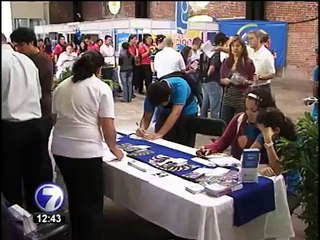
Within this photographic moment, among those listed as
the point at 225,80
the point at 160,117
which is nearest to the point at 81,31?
the point at 225,80

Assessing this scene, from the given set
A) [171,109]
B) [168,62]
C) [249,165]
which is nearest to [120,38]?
[168,62]

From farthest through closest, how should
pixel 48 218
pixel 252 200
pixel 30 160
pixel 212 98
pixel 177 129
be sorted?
pixel 212 98
pixel 177 129
pixel 30 160
pixel 48 218
pixel 252 200

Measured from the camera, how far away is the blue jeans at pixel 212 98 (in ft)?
18.2

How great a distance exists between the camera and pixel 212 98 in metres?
5.66

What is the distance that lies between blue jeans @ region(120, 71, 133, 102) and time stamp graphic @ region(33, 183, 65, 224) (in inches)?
258

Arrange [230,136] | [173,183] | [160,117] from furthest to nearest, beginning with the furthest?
1. [160,117]
2. [230,136]
3. [173,183]

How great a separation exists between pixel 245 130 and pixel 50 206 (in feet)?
3.59

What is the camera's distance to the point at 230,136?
2.91 metres

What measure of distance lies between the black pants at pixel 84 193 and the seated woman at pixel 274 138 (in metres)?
0.81

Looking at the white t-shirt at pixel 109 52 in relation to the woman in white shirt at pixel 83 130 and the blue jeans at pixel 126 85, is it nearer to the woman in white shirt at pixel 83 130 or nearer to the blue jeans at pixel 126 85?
the blue jeans at pixel 126 85

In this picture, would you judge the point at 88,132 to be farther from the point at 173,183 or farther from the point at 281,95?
the point at 281,95

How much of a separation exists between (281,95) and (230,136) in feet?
23.7

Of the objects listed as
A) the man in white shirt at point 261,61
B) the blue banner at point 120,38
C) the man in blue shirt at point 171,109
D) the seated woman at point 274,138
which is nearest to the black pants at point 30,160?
the man in blue shirt at point 171,109

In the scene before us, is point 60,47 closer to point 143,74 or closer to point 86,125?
point 143,74
